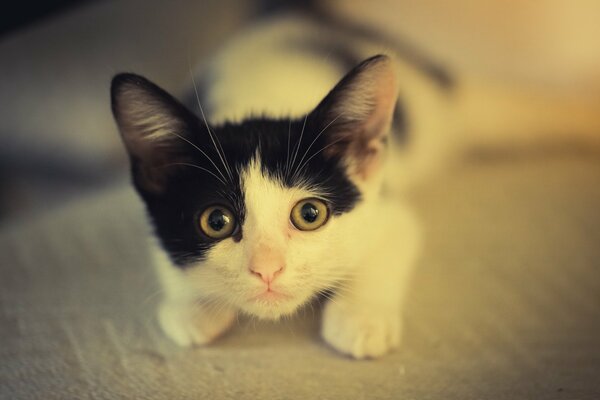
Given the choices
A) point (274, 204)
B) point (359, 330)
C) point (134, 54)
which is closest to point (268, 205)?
point (274, 204)

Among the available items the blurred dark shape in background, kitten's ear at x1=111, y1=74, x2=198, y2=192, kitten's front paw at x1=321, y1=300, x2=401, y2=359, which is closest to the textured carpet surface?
kitten's front paw at x1=321, y1=300, x2=401, y2=359

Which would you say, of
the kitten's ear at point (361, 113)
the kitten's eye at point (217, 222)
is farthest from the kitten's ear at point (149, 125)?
the kitten's ear at point (361, 113)

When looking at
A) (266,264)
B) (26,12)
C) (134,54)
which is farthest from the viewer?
(134,54)

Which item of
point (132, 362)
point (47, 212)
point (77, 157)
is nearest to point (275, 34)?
point (77, 157)

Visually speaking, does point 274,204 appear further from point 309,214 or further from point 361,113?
point 361,113

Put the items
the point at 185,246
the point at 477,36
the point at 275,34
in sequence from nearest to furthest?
the point at 185,246 < the point at 477,36 < the point at 275,34

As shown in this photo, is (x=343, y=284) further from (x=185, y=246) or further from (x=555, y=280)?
(x=555, y=280)

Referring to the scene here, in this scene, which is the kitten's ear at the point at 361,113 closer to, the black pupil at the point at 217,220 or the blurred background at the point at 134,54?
the black pupil at the point at 217,220
